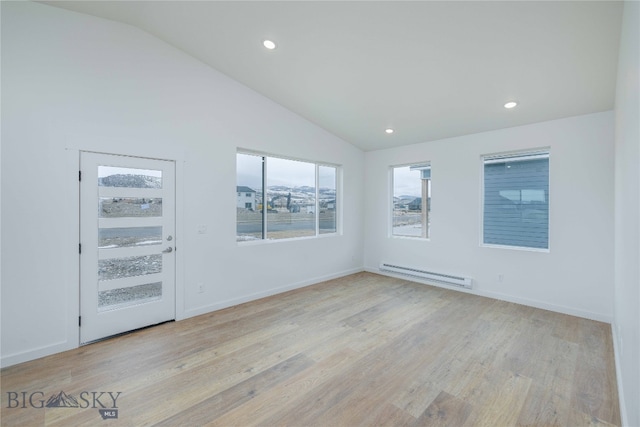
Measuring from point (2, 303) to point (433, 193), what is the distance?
18.5 feet

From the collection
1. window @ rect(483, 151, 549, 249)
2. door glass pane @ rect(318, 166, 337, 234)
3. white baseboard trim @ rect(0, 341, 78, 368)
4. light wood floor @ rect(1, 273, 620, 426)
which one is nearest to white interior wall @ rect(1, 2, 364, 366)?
white baseboard trim @ rect(0, 341, 78, 368)

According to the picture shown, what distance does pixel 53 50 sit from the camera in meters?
2.74

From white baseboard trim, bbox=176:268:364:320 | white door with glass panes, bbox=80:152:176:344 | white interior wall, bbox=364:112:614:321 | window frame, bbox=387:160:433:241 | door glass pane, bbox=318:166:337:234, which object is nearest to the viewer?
white door with glass panes, bbox=80:152:176:344

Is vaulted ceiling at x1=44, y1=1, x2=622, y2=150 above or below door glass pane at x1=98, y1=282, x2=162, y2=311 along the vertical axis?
above

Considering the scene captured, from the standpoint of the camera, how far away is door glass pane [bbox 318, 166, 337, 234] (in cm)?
548

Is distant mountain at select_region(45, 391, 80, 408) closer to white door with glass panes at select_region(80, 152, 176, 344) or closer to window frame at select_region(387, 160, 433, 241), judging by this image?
white door with glass panes at select_region(80, 152, 176, 344)

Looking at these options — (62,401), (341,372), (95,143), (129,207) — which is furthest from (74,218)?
(341,372)

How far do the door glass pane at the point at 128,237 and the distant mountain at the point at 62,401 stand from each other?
1416 millimetres

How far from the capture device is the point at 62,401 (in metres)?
2.09

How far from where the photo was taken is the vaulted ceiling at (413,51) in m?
2.37

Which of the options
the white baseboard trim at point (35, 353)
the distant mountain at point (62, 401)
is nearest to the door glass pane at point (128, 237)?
the white baseboard trim at point (35, 353)

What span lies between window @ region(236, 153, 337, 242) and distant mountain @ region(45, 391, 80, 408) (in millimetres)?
2396

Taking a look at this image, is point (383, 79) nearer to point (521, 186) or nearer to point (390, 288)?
point (521, 186)

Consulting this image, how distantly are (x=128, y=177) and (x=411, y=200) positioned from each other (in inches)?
183
